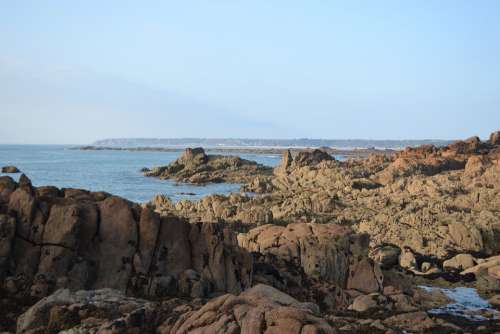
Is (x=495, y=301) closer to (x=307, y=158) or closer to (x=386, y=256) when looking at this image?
(x=386, y=256)

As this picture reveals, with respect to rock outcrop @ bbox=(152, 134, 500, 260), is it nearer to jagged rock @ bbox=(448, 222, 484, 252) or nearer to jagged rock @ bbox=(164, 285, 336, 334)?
jagged rock @ bbox=(448, 222, 484, 252)

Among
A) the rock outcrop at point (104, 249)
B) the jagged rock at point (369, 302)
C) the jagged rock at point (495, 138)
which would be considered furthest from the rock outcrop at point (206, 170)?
the jagged rock at point (369, 302)

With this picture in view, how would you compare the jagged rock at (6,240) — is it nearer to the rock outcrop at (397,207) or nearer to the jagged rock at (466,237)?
the rock outcrop at (397,207)

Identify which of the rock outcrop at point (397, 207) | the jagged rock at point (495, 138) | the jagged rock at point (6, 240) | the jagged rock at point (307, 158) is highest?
the jagged rock at point (495, 138)

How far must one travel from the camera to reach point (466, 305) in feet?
90.7

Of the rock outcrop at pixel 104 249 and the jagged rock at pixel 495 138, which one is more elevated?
the jagged rock at pixel 495 138

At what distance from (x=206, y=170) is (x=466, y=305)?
105m

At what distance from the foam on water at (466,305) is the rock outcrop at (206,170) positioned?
83481 millimetres

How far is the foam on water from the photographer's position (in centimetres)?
2406

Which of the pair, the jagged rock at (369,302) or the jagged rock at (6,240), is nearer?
the jagged rock at (6,240)

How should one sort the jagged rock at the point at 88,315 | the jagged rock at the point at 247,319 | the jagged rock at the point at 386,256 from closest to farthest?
the jagged rock at the point at 247,319
the jagged rock at the point at 88,315
the jagged rock at the point at 386,256

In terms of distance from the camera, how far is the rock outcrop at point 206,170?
117625 mm

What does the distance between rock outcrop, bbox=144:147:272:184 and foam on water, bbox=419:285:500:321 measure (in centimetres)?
8348

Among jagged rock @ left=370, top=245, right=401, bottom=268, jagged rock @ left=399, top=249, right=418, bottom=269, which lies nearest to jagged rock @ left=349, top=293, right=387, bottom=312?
jagged rock @ left=370, top=245, right=401, bottom=268
